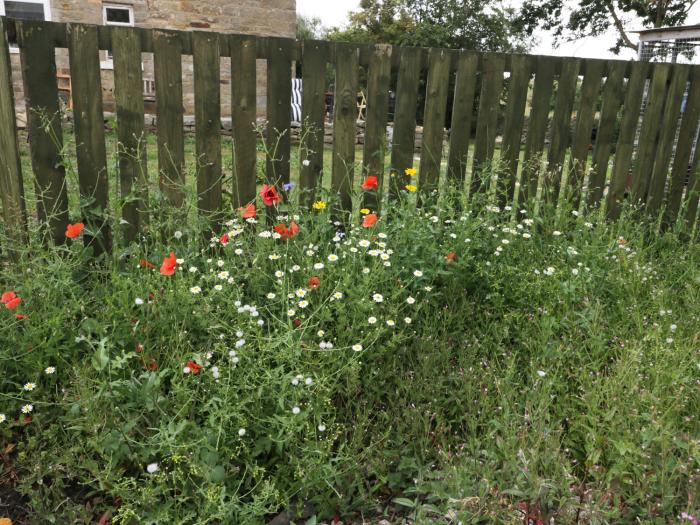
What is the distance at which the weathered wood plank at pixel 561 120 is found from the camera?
4098 mm

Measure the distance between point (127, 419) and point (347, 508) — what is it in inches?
30.2

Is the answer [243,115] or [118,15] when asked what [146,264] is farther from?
[118,15]

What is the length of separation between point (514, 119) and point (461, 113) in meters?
0.44

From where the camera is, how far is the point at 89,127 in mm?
3240

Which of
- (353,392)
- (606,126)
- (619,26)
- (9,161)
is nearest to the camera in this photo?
(353,392)

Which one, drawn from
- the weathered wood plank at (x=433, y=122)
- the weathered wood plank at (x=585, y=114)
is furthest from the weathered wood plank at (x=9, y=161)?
the weathered wood plank at (x=585, y=114)

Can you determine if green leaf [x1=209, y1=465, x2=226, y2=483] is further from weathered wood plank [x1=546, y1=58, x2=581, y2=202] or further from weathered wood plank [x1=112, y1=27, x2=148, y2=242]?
weathered wood plank [x1=546, y1=58, x2=581, y2=202]

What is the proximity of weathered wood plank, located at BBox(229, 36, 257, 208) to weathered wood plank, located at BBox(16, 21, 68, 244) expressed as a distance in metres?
0.91

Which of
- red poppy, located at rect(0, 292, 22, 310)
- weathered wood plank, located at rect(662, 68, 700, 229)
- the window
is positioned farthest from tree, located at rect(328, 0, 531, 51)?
red poppy, located at rect(0, 292, 22, 310)

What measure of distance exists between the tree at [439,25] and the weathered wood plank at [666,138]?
2122cm

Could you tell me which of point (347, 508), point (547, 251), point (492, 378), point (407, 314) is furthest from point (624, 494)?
point (547, 251)

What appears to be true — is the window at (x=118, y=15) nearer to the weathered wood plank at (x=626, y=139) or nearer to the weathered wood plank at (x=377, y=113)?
the weathered wood plank at (x=377, y=113)

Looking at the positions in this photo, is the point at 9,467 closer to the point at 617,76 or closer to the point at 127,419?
the point at 127,419

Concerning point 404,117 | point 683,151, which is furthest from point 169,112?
point 683,151
